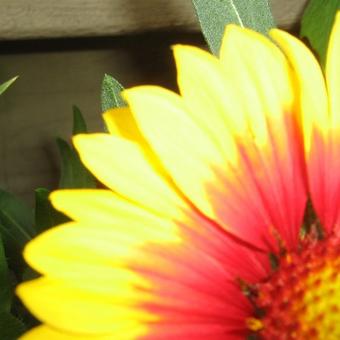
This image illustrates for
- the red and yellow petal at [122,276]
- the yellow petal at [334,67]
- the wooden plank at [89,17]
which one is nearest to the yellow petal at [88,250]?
the red and yellow petal at [122,276]

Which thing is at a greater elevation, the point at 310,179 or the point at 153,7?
the point at 153,7

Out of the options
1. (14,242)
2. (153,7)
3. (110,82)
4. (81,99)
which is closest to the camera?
(110,82)

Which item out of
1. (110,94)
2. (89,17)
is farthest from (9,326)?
(89,17)

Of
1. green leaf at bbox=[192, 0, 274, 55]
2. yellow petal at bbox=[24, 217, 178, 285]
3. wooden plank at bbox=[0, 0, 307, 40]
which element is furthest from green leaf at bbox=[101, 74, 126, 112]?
wooden plank at bbox=[0, 0, 307, 40]

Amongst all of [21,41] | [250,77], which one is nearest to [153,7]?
[21,41]

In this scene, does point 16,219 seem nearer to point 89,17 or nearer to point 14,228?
point 14,228

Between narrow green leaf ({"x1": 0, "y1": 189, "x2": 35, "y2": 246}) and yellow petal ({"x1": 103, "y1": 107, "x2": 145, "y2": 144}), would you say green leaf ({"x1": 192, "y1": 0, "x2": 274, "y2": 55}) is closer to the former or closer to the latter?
yellow petal ({"x1": 103, "y1": 107, "x2": 145, "y2": 144})

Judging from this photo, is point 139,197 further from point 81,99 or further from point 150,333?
point 81,99
